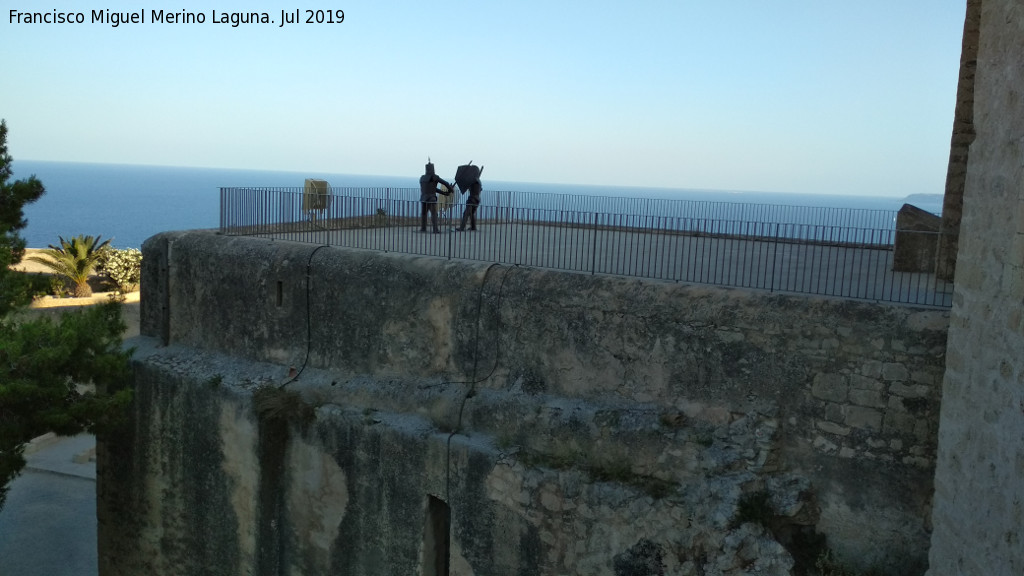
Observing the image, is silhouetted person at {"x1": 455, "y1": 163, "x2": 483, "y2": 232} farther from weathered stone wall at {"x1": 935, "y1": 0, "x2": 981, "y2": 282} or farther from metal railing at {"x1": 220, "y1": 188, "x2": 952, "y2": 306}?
weathered stone wall at {"x1": 935, "y1": 0, "x2": 981, "y2": 282}

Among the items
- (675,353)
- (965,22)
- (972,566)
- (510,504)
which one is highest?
(965,22)

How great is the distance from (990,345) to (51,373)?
9314 mm

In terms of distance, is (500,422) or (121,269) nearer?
(500,422)

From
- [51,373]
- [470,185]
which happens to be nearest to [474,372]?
[51,373]

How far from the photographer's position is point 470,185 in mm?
15820

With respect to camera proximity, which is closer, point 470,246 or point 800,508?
point 800,508

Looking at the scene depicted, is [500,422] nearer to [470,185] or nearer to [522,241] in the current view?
[522,241]

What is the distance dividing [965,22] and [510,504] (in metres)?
6.66

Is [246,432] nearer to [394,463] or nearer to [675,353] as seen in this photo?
[394,463]

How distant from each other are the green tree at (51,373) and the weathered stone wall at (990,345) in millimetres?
8935

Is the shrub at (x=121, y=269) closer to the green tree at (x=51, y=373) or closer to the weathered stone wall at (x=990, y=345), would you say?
the green tree at (x=51, y=373)

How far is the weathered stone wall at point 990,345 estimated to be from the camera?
235 inches

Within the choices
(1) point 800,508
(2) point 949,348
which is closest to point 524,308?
(1) point 800,508

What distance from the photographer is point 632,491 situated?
8.76 meters
